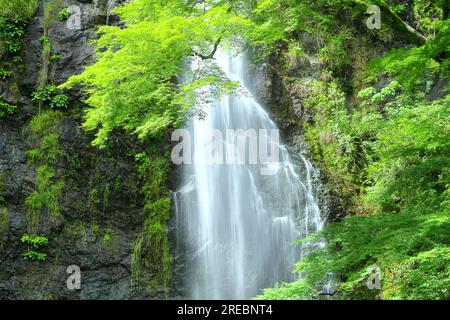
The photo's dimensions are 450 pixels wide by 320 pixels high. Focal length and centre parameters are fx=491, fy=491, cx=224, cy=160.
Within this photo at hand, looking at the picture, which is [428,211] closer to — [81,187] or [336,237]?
[336,237]

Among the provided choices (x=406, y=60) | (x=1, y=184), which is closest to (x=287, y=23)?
(x=406, y=60)

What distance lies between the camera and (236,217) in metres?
12.5

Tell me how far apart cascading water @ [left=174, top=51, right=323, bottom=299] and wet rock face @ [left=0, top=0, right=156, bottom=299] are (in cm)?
145

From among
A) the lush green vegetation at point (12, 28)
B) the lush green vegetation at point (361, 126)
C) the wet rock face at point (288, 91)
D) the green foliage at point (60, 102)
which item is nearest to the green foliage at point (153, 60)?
the lush green vegetation at point (361, 126)

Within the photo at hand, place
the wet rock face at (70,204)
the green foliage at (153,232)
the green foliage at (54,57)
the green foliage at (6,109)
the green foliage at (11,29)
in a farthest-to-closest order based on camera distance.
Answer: the green foliage at (54,57) → the green foliage at (11,29) → the green foliage at (6,109) → the green foliage at (153,232) → the wet rock face at (70,204)

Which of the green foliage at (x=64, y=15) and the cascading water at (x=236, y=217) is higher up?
the green foliage at (x=64, y=15)

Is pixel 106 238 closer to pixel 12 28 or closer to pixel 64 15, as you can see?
pixel 12 28

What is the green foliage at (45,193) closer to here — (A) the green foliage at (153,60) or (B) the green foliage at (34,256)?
(B) the green foliage at (34,256)

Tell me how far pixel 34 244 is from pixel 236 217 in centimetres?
490

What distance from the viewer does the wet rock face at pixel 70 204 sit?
37.4 feet

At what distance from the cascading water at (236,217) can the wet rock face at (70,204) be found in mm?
1453

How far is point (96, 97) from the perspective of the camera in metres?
6.84

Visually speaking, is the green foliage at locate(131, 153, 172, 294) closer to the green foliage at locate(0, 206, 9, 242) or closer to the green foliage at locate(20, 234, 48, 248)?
the green foliage at locate(20, 234, 48, 248)

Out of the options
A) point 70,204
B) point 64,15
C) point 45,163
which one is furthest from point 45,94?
point 70,204
